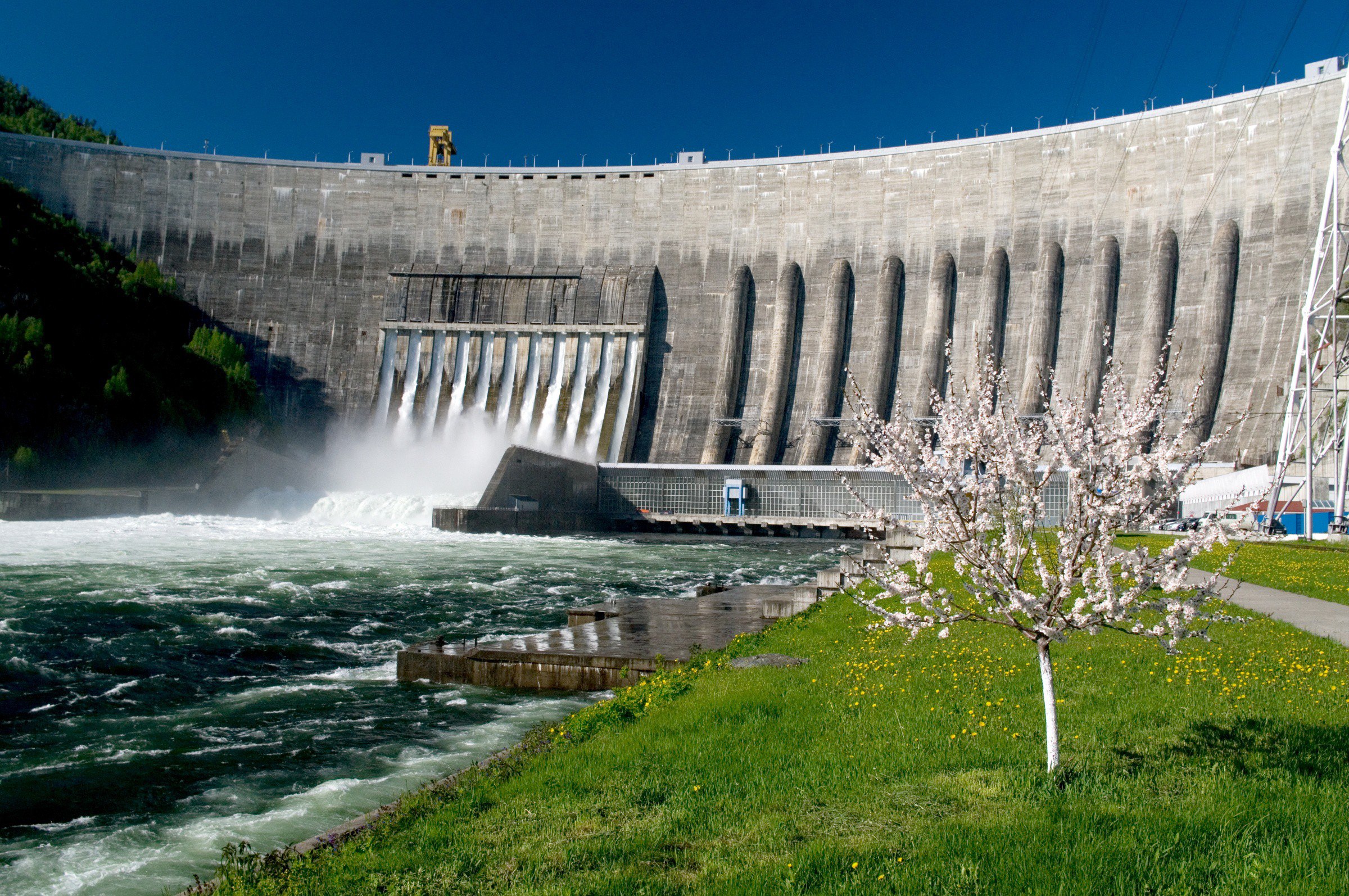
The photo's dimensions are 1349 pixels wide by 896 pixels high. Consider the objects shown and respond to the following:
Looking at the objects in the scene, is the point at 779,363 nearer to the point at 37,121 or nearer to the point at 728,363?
the point at 728,363

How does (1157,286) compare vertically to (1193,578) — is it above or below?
above

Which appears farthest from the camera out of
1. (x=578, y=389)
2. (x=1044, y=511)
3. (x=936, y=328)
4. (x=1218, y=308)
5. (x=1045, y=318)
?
(x=578, y=389)

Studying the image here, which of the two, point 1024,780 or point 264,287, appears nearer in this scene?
point 1024,780

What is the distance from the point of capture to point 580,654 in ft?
37.5

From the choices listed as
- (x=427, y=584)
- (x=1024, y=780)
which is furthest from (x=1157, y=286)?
(x=1024, y=780)

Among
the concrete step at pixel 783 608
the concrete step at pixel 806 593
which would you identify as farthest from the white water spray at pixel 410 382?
the concrete step at pixel 783 608

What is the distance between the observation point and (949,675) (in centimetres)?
895

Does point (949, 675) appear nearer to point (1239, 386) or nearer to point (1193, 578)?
point (1193, 578)

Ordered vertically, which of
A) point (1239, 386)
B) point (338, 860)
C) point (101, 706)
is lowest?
point (101, 706)

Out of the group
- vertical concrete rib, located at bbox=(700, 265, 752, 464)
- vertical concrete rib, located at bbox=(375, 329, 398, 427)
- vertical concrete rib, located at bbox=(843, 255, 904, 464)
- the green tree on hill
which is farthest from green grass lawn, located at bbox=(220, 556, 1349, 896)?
the green tree on hill

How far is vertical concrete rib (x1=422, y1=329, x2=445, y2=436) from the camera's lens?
6125 cm

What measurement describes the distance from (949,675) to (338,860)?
575cm

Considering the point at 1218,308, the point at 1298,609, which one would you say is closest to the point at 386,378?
the point at 1218,308

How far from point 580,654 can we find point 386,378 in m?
53.6
